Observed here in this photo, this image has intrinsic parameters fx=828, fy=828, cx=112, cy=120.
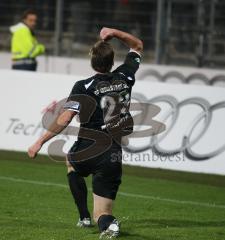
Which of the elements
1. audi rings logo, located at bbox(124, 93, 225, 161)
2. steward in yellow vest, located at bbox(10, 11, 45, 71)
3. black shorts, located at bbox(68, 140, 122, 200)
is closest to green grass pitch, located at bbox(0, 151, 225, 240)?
audi rings logo, located at bbox(124, 93, 225, 161)

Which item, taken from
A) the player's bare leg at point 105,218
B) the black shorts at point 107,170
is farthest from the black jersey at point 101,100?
the player's bare leg at point 105,218

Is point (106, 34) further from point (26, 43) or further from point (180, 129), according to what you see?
point (26, 43)

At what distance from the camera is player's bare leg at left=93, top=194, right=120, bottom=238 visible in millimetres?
7860

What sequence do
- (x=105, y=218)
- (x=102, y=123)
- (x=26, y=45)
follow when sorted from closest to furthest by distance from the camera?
(x=105, y=218), (x=102, y=123), (x=26, y=45)

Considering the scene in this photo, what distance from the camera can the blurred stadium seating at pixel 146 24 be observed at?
21234 mm

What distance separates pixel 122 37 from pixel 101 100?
73cm

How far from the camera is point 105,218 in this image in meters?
7.98

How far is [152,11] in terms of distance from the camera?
22.1 meters

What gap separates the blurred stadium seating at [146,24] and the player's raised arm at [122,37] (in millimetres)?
11536

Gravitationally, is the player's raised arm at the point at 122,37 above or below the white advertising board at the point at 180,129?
above

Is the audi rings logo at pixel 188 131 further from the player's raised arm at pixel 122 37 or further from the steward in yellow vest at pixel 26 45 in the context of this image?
the steward in yellow vest at pixel 26 45
